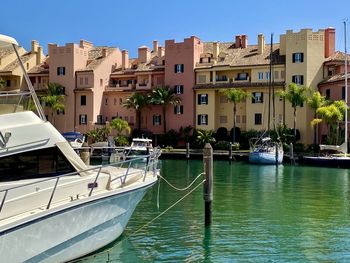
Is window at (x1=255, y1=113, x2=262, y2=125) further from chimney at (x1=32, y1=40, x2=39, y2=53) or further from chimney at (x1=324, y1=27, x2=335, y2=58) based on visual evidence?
chimney at (x1=32, y1=40, x2=39, y2=53)

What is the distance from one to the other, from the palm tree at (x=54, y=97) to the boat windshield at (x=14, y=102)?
61974mm

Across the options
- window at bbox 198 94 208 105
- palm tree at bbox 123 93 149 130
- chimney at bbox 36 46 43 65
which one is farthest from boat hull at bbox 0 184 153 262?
chimney at bbox 36 46 43 65

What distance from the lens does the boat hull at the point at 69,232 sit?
37.4 ft

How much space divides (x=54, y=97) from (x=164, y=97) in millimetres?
15808

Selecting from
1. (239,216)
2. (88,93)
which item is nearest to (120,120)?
(88,93)

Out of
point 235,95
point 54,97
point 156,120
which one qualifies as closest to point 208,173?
point 235,95

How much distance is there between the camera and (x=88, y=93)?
253ft

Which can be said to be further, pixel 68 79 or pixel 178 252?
pixel 68 79

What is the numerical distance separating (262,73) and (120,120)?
20202mm

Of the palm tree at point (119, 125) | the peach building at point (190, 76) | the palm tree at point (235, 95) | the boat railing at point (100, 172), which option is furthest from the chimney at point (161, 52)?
the boat railing at point (100, 172)

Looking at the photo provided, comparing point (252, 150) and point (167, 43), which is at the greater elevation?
point (167, 43)

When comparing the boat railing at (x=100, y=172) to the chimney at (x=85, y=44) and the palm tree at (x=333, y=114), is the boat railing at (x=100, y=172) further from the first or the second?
the chimney at (x=85, y=44)

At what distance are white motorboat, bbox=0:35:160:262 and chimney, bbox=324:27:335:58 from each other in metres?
58.8

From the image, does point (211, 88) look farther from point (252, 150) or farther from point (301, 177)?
point (301, 177)
